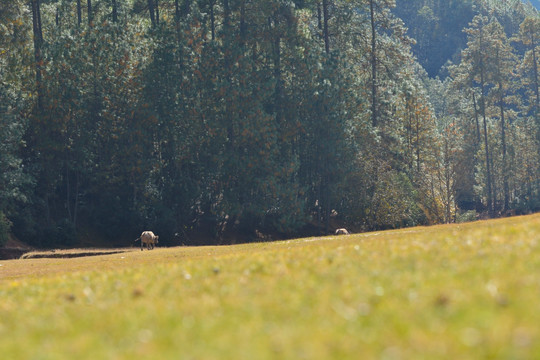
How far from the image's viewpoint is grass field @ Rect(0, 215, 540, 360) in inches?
264

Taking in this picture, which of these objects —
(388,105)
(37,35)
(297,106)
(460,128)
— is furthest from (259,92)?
(460,128)

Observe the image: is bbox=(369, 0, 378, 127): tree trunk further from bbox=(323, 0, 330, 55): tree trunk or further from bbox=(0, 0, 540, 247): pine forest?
bbox=(323, 0, 330, 55): tree trunk

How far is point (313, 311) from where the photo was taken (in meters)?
8.30

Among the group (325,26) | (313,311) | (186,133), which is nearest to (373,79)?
(325,26)

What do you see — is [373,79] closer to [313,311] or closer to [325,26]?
[325,26]

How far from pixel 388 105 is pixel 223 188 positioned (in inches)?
1082

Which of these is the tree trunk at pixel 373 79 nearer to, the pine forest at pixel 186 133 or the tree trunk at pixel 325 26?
the pine forest at pixel 186 133

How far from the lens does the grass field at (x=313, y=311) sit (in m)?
6.71

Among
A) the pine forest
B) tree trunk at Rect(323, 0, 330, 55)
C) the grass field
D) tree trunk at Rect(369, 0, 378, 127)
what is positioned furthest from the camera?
tree trunk at Rect(369, 0, 378, 127)

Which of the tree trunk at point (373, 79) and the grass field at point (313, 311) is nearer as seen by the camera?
the grass field at point (313, 311)

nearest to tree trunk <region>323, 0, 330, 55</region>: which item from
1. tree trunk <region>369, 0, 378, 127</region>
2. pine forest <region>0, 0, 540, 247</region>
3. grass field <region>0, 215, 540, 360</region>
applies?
pine forest <region>0, 0, 540, 247</region>

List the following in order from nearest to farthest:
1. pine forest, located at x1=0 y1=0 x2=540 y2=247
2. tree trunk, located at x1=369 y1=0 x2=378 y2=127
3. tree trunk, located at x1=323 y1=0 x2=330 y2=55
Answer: pine forest, located at x1=0 y1=0 x2=540 y2=247 < tree trunk, located at x1=323 y1=0 x2=330 y2=55 < tree trunk, located at x1=369 y1=0 x2=378 y2=127

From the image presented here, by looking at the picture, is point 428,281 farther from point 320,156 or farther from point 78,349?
Answer: point 320,156

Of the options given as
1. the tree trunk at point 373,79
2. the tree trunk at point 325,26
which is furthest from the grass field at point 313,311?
the tree trunk at point 373,79
